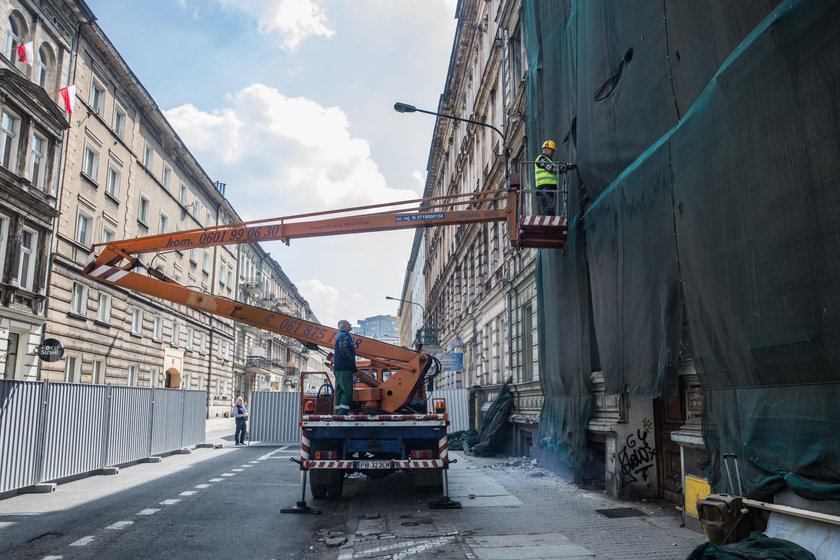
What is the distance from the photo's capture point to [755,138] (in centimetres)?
507

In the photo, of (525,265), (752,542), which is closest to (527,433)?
(525,265)

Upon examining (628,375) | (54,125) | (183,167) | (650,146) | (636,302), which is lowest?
(628,375)

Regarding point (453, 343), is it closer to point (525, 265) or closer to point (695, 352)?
point (525, 265)

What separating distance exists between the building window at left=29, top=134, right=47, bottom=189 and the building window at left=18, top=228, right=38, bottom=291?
173cm

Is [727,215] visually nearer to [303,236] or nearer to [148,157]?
[303,236]

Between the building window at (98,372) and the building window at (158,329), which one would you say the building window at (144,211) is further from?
the building window at (98,372)

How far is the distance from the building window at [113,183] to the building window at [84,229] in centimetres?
211

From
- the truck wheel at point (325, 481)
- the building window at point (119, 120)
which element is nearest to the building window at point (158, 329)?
the building window at point (119, 120)

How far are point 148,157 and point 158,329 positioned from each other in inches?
340

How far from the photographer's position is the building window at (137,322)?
99.3 feet

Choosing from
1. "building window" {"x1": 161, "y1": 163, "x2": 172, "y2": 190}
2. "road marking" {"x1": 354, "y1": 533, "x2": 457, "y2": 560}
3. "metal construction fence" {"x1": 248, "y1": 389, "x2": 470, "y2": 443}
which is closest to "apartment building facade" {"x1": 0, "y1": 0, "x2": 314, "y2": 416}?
"building window" {"x1": 161, "y1": 163, "x2": 172, "y2": 190}

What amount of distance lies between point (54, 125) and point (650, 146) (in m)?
21.5

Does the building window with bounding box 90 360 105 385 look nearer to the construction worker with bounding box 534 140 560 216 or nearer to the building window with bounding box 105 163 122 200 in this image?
the building window with bounding box 105 163 122 200

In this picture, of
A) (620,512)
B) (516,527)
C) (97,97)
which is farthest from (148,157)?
(620,512)
